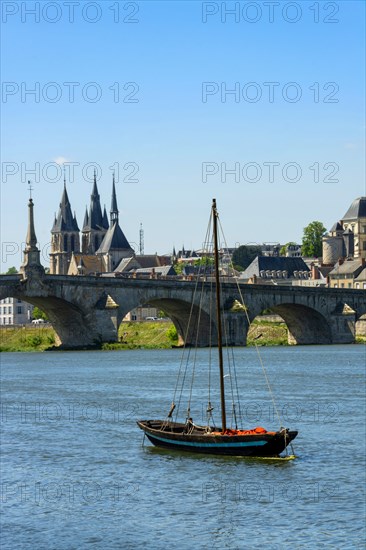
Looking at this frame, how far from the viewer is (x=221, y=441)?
3841cm

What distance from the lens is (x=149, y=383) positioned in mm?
70375

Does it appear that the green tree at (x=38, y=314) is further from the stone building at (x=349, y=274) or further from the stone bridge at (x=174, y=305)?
the stone bridge at (x=174, y=305)

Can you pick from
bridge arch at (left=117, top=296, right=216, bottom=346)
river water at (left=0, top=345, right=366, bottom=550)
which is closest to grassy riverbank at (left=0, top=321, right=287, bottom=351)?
bridge arch at (left=117, top=296, right=216, bottom=346)

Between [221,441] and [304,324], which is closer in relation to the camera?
[221,441]

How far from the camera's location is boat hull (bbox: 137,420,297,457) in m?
37.6

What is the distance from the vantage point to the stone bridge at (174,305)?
111m

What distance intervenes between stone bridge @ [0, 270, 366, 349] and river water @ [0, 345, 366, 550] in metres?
48.8

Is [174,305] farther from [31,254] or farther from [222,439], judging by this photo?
[222,439]

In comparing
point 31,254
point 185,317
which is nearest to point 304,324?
point 185,317

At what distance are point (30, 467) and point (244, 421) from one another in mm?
12788

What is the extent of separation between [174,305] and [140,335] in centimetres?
1401

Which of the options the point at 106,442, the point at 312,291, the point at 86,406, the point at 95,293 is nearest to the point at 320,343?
the point at 312,291

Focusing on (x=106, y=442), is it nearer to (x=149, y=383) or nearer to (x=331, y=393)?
(x=331, y=393)

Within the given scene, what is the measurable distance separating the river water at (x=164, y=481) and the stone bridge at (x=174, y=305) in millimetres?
48780
